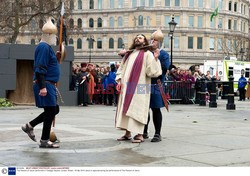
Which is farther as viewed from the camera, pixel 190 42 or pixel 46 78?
pixel 190 42

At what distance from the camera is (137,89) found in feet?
27.2

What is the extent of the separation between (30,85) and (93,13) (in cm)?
7894

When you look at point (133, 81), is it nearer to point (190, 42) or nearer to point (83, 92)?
point (83, 92)

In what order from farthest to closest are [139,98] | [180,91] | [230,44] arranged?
[230,44] < [180,91] < [139,98]

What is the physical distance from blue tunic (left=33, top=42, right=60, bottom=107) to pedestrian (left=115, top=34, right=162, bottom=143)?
4.27 ft

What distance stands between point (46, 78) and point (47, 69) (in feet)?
0.43

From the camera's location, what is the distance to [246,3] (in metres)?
104

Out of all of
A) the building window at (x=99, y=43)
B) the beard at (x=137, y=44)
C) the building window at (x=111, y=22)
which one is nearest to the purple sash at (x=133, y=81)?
the beard at (x=137, y=44)

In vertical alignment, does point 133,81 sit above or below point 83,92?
above

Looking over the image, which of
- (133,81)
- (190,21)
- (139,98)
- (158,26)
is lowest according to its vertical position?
(139,98)

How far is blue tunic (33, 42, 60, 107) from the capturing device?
727cm

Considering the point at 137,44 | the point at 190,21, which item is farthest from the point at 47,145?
the point at 190,21

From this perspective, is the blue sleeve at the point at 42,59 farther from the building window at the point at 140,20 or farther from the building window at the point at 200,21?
the building window at the point at 200,21

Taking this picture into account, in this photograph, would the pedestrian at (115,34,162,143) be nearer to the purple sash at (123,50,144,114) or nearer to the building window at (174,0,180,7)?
the purple sash at (123,50,144,114)
